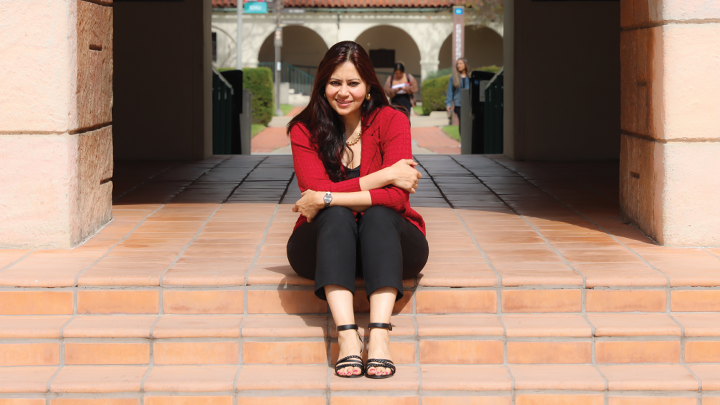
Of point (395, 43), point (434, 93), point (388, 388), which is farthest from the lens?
point (395, 43)

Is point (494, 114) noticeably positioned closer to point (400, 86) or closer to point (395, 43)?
point (400, 86)

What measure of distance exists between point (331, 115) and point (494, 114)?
6600 mm

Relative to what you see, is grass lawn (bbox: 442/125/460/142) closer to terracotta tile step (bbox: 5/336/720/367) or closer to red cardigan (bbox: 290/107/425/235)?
red cardigan (bbox: 290/107/425/235)

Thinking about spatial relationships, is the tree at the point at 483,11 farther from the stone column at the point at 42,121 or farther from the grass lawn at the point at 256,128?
the stone column at the point at 42,121

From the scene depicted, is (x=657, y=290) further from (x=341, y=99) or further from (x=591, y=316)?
(x=341, y=99)

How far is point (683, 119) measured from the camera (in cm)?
403

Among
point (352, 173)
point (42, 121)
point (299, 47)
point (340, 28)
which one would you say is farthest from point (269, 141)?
point (299, 47)

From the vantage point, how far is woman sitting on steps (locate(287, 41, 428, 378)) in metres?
3.04

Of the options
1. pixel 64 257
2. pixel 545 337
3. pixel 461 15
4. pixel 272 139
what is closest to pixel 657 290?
pixel 545 337

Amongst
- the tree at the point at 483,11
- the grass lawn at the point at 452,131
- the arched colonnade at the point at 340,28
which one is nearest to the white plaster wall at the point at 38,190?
the grass lawn at the point at 452,131

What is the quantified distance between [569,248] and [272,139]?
13.8 m

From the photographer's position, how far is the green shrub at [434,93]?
23656mm

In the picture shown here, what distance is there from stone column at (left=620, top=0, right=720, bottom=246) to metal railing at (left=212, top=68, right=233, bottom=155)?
6034 mm

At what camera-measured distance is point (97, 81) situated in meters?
4.43
